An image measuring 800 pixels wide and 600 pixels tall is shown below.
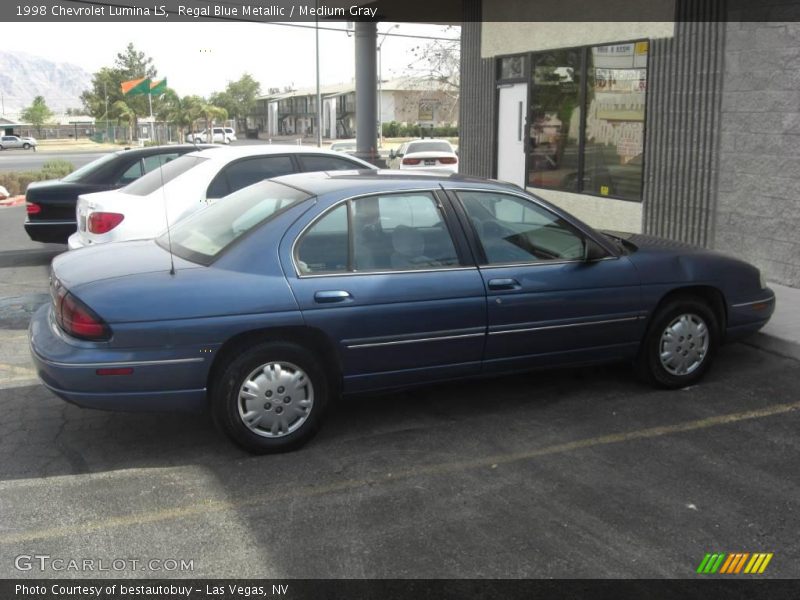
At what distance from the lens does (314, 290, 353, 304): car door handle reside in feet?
16.1

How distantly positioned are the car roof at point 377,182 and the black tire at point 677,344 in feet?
4.57

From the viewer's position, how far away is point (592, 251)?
5680 mm

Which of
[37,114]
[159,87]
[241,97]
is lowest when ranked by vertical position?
[159,87]

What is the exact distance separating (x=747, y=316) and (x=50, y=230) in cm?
852

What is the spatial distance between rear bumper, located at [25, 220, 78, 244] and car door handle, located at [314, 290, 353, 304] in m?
7.11

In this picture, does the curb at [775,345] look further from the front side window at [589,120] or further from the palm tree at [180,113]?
the palm tree at [180,113]

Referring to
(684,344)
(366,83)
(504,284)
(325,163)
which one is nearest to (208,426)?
(504,284)

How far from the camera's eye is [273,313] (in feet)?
15.6

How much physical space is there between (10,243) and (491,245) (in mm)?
10566

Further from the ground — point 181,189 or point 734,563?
point 181,189

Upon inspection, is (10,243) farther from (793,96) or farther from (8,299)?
(793,96)

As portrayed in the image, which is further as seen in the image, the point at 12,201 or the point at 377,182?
the point at 12,201

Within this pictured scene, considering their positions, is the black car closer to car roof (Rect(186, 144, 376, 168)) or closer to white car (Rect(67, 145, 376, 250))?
car roof (Rect(186, 144, 376, 168))

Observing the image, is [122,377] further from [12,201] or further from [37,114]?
[37,114]
